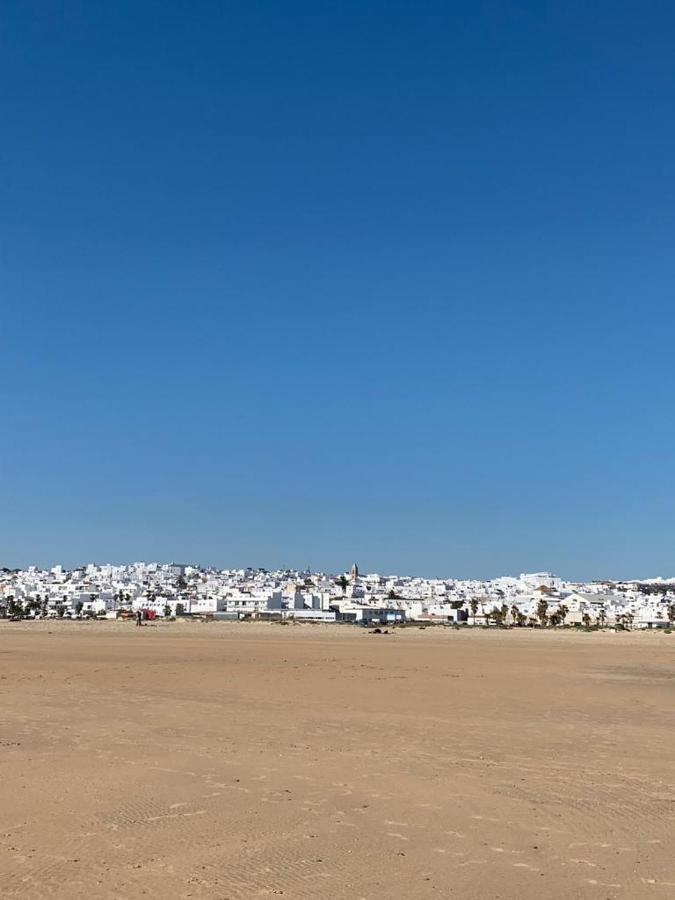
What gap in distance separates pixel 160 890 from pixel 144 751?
6894 mm

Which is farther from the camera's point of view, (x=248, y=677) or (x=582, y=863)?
(x=248, y=677)

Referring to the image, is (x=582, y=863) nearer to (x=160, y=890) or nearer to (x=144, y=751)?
(x=160, y=890)

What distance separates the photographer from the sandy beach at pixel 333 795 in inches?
305

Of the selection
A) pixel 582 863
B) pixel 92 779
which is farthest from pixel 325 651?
pixel 582 863

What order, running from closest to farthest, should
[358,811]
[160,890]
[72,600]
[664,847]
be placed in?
1. [160,890]
2. [664,847]
3. [358,811]
4. [72,600]

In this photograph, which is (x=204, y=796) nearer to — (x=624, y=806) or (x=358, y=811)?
(x=358, y=811)

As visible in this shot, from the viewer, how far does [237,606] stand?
14188 cm

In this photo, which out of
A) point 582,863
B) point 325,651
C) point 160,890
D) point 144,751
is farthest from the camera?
point 325,651

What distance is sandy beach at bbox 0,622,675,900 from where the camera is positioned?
305 inches

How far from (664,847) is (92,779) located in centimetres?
719

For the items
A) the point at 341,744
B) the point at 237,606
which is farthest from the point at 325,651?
the point at 237,606

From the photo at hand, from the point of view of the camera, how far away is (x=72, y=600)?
502 ft

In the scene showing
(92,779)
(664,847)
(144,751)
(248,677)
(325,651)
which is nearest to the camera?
(664,847)

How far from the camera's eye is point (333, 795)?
10852mm
